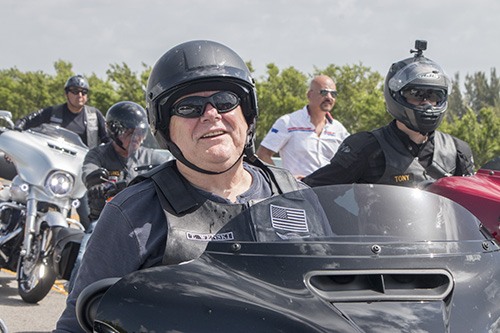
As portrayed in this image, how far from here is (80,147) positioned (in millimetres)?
6195

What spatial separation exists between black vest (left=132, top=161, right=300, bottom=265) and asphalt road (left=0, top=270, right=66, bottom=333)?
127 inches

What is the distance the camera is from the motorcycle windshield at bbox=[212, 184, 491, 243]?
1757 mm

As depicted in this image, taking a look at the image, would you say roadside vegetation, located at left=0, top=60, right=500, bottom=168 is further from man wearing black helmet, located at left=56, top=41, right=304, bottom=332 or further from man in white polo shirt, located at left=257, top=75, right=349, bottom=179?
man wearing black helmet, located at left=56, top=41, right=304, bottom=332

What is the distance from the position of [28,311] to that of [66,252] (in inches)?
33.5

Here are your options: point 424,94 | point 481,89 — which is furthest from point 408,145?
point 481,89

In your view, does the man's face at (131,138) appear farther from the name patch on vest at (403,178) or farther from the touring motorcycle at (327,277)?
the touring motorcycle at (327,277)

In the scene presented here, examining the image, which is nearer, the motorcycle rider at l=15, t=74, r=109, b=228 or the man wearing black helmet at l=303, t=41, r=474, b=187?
the man wearing black helmet at l=303, t=41, r=474, b=187

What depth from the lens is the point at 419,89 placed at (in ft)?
12.8

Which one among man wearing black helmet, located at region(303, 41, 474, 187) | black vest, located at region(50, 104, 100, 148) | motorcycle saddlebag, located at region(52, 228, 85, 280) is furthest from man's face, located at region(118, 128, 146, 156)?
black vest, located at region(50, 104, 100, 148)

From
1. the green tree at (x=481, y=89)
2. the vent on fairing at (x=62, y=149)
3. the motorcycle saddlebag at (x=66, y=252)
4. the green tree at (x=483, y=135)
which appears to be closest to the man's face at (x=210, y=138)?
the motorcycle saddlebag at (x=66, y=252)

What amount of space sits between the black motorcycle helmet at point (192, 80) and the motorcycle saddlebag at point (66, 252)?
2.72m

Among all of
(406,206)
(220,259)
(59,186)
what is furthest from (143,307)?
(59,186)

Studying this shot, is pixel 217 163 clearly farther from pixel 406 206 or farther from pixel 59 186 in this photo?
pixel 59 186

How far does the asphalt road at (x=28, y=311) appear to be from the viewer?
16.7 ft
